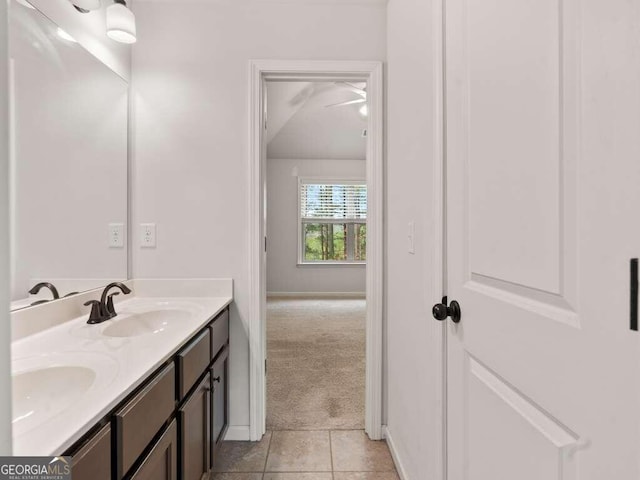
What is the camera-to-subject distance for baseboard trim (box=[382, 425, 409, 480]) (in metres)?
1.67

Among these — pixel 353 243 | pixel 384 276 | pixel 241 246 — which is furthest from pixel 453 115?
pixel 353 243

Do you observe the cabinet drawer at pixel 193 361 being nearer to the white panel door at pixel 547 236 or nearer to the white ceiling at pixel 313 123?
the white panel door at pixel 547 236

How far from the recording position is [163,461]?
1108 millimetres

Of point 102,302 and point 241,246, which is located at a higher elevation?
point 241,246

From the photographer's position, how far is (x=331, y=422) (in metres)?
2.21

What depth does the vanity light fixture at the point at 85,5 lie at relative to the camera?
1.51 meters

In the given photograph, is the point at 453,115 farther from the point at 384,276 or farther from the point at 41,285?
the point at 41,285

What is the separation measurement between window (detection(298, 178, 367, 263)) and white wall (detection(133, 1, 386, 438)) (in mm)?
4460

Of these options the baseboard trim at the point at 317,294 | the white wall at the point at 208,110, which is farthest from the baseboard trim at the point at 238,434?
the baseboard trim at the point at 317,294

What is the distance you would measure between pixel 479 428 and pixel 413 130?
3.66 ft

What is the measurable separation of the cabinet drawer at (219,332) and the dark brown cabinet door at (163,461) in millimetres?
486

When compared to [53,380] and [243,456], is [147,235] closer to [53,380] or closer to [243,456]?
[53,380]

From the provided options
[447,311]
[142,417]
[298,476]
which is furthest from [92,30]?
[298,476]

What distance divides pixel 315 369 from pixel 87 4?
2.80m
